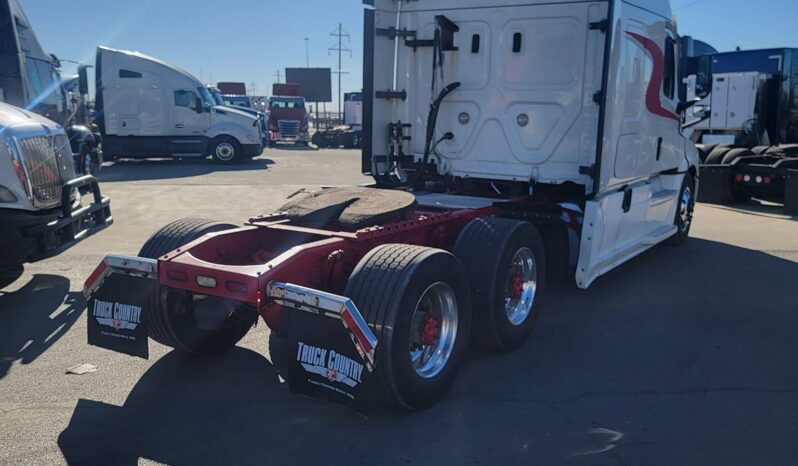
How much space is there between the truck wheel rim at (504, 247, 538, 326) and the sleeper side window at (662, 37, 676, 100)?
3406mm

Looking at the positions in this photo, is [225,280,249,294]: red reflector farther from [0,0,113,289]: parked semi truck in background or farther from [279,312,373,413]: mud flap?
[0,0,113,289]: parked semi truck in background

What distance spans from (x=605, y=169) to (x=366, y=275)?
3168 mm

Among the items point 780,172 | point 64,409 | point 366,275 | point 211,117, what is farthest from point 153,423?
point 211,117

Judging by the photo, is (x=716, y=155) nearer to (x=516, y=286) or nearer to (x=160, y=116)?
(x=516, y=286)

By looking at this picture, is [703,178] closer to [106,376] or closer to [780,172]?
[780,172]

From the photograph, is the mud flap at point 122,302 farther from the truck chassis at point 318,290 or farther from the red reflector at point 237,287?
the red reflector at point 237,287

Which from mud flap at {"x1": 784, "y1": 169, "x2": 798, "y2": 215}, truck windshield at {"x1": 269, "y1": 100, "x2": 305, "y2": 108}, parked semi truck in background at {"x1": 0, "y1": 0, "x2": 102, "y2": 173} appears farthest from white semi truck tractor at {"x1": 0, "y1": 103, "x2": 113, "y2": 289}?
truck windshield at {"x1": 269, "y1": 100, "x2": 305, "y2": 108}

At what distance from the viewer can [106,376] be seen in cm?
442

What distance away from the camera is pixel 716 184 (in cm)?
1331

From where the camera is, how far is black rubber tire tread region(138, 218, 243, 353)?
4.23m

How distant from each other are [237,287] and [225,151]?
1901cm

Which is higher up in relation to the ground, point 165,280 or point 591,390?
point 165,280

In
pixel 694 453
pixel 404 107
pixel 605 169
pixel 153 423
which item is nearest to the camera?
pixel 694 453

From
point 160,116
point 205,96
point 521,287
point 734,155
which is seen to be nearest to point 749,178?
point 734,155
